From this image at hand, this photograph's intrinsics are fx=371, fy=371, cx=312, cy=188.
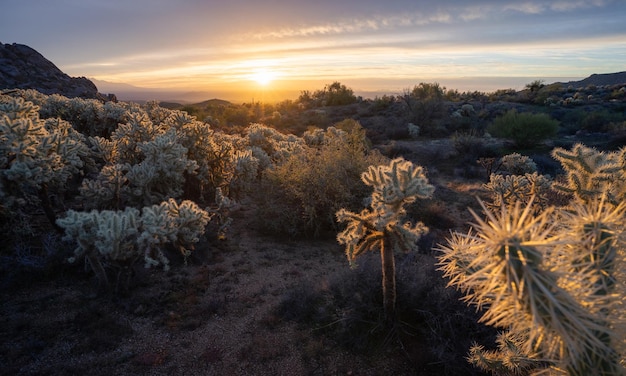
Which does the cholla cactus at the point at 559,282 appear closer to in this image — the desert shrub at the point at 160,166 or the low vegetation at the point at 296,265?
the low vegetation at the point at 296,265

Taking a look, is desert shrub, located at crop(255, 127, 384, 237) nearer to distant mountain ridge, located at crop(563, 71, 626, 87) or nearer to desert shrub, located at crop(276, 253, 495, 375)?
desert shrub, located at crop(276, 253, 495, 375)

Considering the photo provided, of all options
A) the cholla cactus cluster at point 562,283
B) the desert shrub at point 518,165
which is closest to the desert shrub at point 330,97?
the desert shrub at point 518,165

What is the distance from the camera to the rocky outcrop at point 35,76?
24.2 meters

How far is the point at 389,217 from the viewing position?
13.1 feet

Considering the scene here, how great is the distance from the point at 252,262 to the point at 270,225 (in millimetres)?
1549

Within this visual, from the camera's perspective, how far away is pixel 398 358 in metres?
4.59

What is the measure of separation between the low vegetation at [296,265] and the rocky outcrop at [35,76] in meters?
18.9

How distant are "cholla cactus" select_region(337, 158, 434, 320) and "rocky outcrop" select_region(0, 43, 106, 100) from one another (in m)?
25.1

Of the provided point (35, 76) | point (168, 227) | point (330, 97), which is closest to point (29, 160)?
point (168, 227)

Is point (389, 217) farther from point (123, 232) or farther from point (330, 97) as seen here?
point (330, 97)

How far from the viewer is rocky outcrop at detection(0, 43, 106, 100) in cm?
2422

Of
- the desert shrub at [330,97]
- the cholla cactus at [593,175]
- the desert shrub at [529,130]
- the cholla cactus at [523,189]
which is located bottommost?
the cholla cactus at [523,189]

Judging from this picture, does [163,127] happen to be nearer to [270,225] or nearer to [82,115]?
[82,115]

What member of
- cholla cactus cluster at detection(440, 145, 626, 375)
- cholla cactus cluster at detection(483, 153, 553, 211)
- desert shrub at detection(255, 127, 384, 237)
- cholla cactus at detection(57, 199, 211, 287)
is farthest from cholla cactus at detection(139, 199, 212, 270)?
cholla cactus cluster at detection(483, 153, 553, 211)
